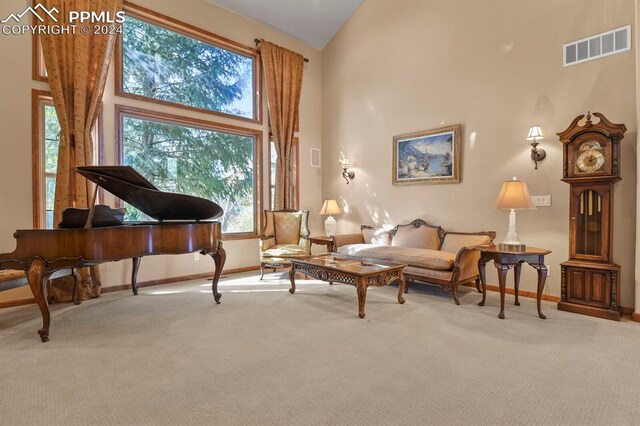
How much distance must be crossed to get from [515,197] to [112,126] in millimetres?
4947

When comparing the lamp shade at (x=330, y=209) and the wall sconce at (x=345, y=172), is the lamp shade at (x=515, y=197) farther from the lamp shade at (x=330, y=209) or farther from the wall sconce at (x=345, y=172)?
the wall sconce at (x=345, y=172)

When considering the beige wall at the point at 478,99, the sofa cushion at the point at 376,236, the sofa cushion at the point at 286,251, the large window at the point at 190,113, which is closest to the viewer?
the beige wall at the point at 478,99

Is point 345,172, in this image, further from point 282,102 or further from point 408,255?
point 408,255

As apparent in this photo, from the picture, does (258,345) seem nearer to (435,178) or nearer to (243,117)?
(435,178)

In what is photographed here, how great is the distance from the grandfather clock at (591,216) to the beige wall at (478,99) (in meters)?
0.29

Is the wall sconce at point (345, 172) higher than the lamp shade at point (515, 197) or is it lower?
higher

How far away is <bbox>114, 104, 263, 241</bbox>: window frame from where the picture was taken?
451cm

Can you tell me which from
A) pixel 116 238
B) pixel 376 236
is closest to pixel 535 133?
pixel 376 236

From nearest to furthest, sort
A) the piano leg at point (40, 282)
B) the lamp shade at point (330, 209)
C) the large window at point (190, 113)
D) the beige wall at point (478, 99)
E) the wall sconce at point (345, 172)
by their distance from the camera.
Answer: the piano leg at point (40, 282) → the beige wall at point (478, 99) → the large window at point (190, 113) → the lamp shade at point (330, 209) → the wall sconce at point (345, 172)

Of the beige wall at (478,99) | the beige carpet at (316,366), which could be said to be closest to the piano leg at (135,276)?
the beige carpet at (316,366)

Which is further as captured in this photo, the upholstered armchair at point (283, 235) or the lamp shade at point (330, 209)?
the lamp shade at point (330, 209)

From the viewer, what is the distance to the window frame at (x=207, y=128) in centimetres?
451

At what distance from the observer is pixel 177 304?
12.5 ft

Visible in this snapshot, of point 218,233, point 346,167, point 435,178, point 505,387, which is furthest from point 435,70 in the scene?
point 505,387
